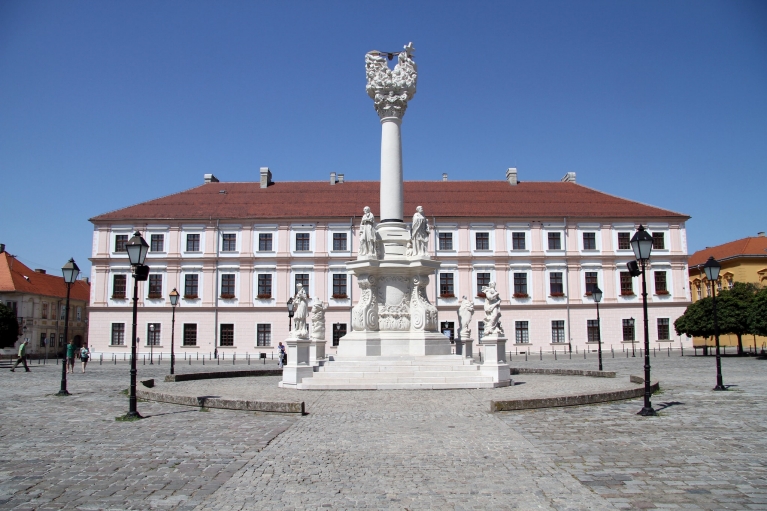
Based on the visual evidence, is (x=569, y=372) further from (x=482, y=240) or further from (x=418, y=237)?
(x=482, y=240)

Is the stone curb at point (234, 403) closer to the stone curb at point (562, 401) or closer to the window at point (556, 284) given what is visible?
the stone curb at point (562, 401)

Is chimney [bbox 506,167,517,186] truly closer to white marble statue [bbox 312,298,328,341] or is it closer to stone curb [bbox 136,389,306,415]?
white marble statue [bbox 312,298,328,341]

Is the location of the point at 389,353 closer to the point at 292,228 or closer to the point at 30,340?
the point at 292,228

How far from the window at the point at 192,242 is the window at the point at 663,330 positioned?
3873 centimetres

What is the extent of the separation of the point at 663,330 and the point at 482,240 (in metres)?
16.5

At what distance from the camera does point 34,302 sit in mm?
61344

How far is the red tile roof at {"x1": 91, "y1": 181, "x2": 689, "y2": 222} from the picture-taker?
51906 mm

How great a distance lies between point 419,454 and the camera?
8.73m

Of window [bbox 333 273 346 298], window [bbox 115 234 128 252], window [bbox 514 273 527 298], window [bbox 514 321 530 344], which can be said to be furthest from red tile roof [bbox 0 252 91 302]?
window [bbox 514 321 530 344]

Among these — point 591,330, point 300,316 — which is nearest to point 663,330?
point 591,330

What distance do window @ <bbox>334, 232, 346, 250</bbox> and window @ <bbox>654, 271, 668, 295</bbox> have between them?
86.5 feet

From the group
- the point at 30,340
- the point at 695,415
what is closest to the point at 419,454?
the point at 695,415

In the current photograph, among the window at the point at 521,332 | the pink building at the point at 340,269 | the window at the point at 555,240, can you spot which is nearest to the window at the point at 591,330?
the pink building at the point at 340,269

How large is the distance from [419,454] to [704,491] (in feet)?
11.8
